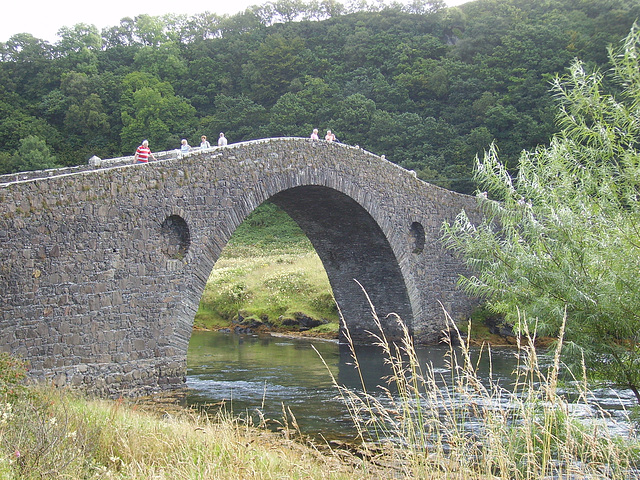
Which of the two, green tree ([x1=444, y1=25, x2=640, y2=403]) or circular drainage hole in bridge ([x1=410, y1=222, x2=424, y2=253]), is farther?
circular drainage hole in bridge ([x1=410, y1=222, x2=424, y2=253])

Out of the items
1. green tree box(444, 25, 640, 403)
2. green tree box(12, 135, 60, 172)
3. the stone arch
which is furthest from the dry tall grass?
green tree box(12, 135, 60, 172)

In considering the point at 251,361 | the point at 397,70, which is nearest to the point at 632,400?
the point at 251,361

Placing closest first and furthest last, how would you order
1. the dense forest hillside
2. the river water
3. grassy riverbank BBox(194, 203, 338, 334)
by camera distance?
the river water, grassy riverbank BBox(194, 203, 338, 334), the dense forest hillside

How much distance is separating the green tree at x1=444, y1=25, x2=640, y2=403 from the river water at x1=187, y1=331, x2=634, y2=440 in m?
1.26

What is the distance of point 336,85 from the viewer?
1938 inches

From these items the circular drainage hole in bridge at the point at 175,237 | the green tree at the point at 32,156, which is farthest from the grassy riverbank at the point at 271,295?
Result: the green tree at the point at 32,156

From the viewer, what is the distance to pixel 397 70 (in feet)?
163

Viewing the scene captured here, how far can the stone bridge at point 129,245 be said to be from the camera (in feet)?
33.5

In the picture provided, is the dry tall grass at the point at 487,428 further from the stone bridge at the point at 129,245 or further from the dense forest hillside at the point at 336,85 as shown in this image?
the dense forest hillside at the point at 336,85

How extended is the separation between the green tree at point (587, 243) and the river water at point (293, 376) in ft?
4.13

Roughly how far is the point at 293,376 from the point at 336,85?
36935 mm

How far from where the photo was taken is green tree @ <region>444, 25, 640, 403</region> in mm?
7266

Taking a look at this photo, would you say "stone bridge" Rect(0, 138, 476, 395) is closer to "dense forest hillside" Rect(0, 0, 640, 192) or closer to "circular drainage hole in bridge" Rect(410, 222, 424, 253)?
"circular drainage hole in bridge" Rect(410, 222, 424, 253)

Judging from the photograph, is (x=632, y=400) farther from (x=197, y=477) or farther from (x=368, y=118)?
(x=368, y=118)
